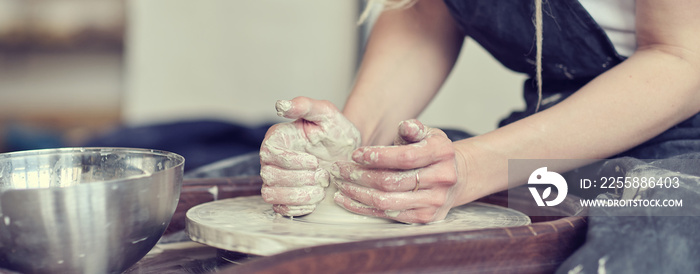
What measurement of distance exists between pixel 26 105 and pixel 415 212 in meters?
3.13

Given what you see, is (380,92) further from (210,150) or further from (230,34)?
(230,34)

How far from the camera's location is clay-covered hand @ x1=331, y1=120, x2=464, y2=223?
691 mm

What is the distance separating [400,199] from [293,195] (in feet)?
0.47

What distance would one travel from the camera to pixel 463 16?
1060 mm

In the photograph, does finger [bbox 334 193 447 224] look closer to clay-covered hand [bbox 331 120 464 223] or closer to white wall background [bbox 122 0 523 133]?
clay-covered hand [bbox 331 120 464 223]

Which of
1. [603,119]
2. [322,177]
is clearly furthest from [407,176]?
[603,119]

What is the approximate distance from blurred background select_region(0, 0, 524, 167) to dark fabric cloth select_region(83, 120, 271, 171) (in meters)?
Answer: 1.15

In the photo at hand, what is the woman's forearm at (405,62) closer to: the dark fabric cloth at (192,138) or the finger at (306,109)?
the finger at (306,109)

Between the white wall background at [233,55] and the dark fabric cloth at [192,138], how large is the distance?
45.7 inches

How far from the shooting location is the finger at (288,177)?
77 centimetres

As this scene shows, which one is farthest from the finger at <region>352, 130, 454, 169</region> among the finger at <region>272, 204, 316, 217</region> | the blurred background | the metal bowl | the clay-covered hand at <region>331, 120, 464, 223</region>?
the blurred background

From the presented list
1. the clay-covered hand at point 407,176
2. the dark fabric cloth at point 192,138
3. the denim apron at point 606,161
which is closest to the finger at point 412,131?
the clay-covered hand at point 407,176

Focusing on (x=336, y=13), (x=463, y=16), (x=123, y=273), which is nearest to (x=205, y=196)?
(x=123, y=273)

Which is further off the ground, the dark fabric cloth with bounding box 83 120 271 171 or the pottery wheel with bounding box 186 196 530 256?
the pottery wheel with bounding box 186 196 530 256
